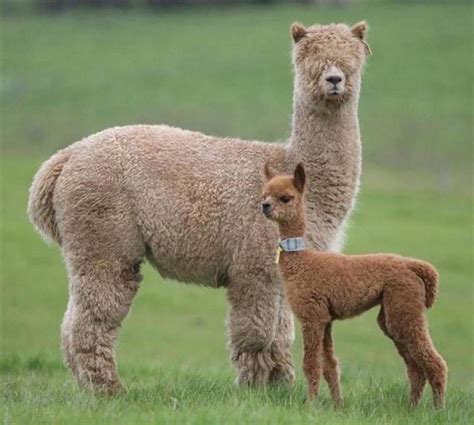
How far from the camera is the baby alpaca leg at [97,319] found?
8391 mm

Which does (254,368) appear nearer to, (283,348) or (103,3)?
(283,348)

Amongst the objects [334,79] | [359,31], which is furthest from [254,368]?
[359,31]

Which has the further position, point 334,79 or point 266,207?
point 334,79

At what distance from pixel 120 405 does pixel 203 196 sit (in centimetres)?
176

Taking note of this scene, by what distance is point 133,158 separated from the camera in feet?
28.5

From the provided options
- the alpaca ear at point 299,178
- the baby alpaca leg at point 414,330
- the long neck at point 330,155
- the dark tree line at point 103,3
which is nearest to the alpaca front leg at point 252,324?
the long neck at point 330,155

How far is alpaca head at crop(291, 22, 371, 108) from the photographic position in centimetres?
834

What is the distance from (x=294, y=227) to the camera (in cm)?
747

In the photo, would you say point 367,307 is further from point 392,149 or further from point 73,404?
point 392,149

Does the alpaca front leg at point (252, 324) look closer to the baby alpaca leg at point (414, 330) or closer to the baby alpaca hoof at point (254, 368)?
the baby alpaca hoof at point (254, 368)

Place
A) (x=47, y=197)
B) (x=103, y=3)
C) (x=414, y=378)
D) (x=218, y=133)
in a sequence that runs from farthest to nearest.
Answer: (x=103, y=3) < (x=218, y=133) < (x=47, y=197) < (x=414, y=378)

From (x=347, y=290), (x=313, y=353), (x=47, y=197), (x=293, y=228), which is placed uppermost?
(x=293, y=228)

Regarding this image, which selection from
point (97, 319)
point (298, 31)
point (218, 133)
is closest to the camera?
point (97, 319)

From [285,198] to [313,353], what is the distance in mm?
943
